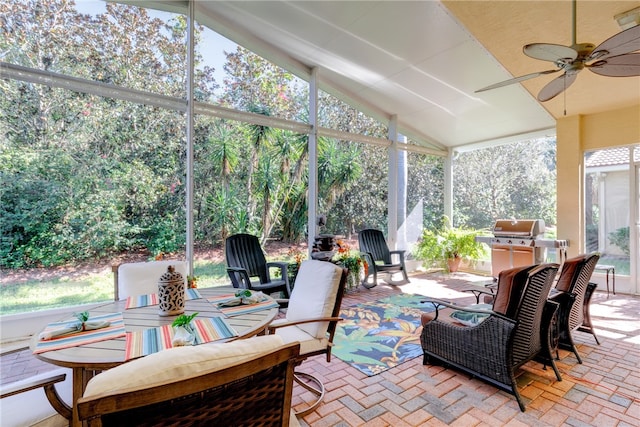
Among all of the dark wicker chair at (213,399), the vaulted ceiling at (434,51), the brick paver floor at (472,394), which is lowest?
the brick paver floor at (472,394)

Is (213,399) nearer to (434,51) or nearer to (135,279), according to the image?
(135,279)

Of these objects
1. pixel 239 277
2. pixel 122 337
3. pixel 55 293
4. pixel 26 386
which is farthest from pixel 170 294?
pixel 55 293

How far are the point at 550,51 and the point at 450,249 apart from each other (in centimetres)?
480

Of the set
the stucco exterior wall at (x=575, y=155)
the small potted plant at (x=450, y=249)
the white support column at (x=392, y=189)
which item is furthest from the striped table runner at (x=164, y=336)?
the stucco exterior wall at (x=575, y=155)

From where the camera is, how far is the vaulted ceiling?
3133 millimetres

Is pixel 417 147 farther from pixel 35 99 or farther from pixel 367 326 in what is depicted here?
pixel 35 99

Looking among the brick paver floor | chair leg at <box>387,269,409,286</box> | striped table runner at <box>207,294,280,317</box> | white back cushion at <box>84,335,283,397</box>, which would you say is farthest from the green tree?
white back cushion at <box>84,335,283,397</box>

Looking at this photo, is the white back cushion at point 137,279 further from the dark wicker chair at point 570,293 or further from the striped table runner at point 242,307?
the dark wicker chair at point 570,293

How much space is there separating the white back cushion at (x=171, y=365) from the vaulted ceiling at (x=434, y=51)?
11.6ft

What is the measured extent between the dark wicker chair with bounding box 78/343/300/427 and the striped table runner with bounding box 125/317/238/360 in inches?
25.7

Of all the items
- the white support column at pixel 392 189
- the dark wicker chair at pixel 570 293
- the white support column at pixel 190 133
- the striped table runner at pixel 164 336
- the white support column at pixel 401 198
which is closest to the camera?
the striped table runner at pixel 164 336

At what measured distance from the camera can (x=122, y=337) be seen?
1587 millimetres

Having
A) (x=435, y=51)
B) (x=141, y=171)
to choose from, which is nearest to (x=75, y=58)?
(x=141, y=171)

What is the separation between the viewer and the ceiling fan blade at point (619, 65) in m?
2.39
